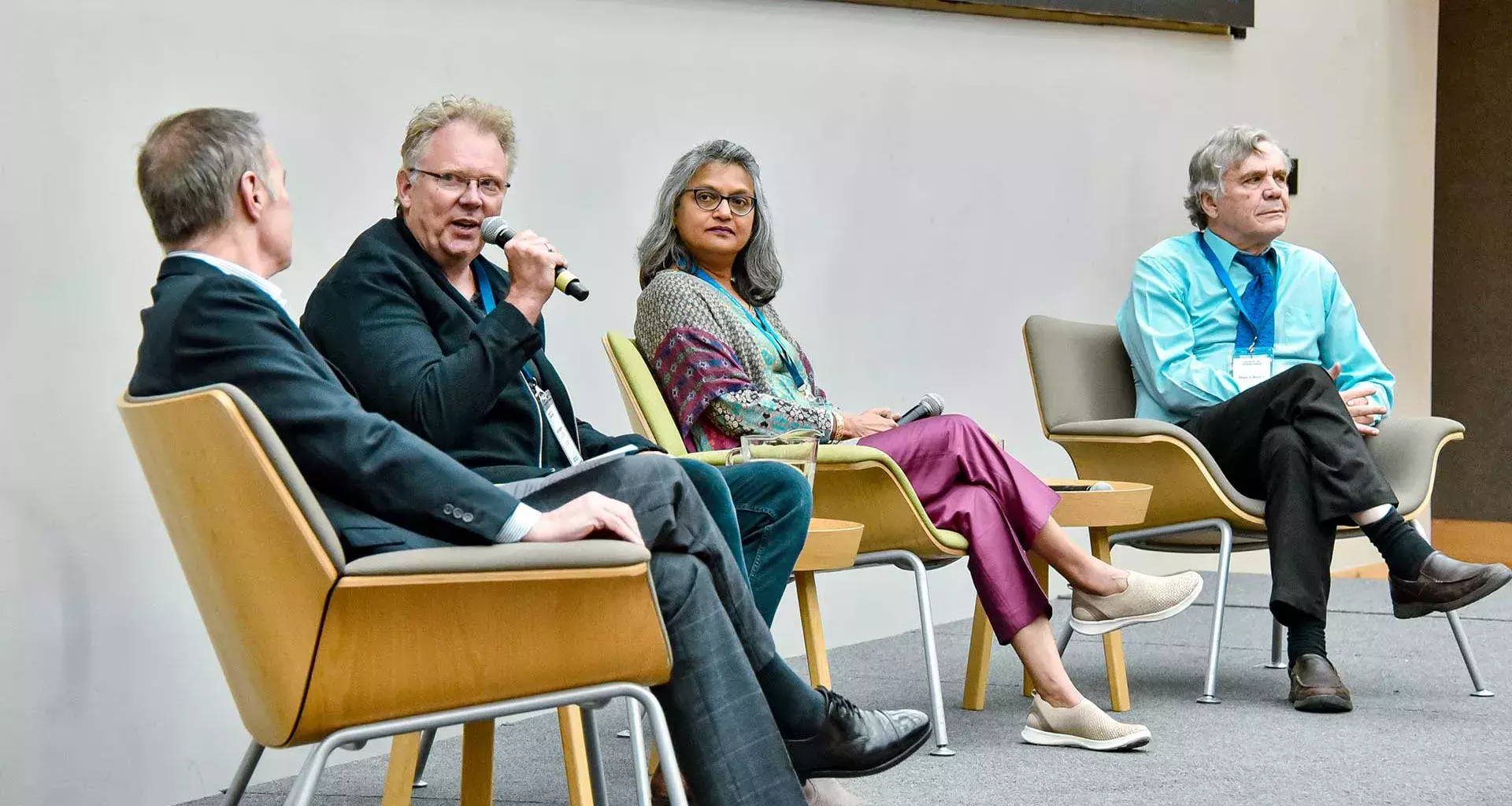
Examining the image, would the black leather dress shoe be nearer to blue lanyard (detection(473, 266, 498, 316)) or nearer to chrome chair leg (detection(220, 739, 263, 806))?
chrome chair leg (detection(220, 739, 263, 806))

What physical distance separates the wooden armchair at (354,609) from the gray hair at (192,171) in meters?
0.26

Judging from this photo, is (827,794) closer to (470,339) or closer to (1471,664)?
(470,339)

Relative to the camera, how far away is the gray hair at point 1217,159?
3891 millimetres

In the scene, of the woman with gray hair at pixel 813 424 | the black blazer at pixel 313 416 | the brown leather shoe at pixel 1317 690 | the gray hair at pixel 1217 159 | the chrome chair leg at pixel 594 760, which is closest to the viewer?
the black blazer at pixel 313 416

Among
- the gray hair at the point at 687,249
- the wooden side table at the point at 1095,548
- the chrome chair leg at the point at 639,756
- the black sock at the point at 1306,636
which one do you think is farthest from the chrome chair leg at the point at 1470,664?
the chrome chair leg at the point at 639,756

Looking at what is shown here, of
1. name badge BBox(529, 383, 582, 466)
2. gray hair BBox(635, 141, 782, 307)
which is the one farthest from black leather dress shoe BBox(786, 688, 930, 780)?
gray hair BBox(635, 141, 782, 307)

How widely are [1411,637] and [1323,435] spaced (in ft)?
4.24

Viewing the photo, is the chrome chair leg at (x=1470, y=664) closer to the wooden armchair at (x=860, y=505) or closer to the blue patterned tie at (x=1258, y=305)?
the blue patterned tie at (x=1258, y=305)

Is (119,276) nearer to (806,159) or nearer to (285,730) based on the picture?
(285,730)

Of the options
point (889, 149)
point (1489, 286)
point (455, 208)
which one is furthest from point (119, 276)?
point (1489, 286)

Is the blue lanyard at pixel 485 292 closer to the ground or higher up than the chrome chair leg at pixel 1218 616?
higher up

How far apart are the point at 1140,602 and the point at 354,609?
1.91 meters

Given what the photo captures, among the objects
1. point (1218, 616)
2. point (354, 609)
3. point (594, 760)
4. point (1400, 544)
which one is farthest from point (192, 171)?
point (1400, 544)

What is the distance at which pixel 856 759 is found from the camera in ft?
6.63
